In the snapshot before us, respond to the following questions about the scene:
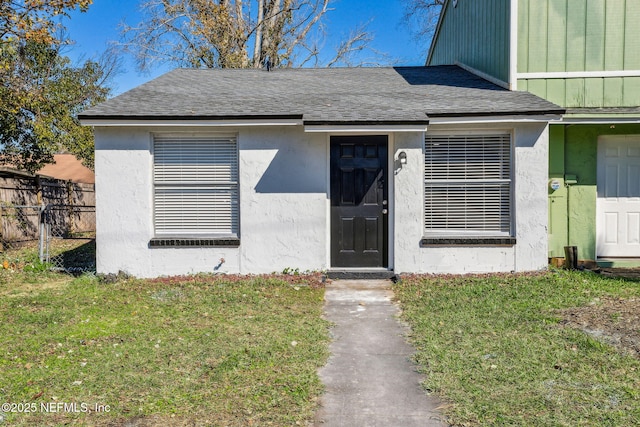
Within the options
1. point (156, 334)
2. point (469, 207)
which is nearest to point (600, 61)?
point (469, 207)

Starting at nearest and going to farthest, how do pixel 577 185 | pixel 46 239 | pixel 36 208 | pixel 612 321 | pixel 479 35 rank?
pixel 612 321 → pixel 577 185 → pixel 46 239 → pixel 479 35 → pixel 36 208

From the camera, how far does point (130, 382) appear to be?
3.68 m

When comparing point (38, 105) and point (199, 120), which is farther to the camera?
point (38, 105)

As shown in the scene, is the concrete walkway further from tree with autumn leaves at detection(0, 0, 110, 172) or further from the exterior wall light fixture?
tree with autumn leaves at detection(0, 0, 110, 172)

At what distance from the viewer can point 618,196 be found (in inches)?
325

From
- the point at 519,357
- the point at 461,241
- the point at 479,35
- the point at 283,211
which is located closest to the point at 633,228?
the point at 461,241

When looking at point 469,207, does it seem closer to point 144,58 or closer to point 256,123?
point 256,123

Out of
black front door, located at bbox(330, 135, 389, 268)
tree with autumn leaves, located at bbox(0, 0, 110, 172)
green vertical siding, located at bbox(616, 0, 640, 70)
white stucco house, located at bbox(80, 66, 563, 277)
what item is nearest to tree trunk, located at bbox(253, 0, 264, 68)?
tree with autumn leaves, located at bbox(0, 0, 110, 172)

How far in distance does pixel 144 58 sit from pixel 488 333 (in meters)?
20.2

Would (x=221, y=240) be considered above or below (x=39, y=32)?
below

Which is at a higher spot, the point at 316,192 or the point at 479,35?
the point at 479,35

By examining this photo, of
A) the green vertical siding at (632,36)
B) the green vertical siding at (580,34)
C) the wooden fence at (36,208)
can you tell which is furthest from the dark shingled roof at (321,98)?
the wooden fence at (36,208)

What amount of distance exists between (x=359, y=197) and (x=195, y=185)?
113 inches

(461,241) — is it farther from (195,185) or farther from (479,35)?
(479,35)
